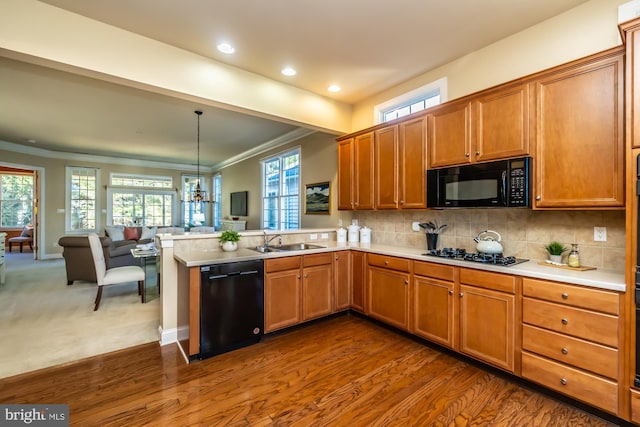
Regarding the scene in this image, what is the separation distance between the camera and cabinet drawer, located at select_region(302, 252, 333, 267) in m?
3.22

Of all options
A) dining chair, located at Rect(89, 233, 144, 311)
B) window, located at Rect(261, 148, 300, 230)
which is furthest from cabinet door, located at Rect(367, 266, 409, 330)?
dining chair, located at Rect(89, 233, 144, 311)

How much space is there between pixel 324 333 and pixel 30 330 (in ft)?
10.6

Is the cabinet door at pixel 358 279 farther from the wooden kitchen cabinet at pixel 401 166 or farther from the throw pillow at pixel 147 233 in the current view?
the throw pillow at pixel 147 233

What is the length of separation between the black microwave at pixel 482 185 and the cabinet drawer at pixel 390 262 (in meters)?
0.66

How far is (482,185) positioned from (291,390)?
2.35m

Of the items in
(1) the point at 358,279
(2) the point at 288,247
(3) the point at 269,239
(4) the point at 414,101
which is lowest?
(1) the point at 358,279

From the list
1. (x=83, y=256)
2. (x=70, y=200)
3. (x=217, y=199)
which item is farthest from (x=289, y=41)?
(x=70, y=200)

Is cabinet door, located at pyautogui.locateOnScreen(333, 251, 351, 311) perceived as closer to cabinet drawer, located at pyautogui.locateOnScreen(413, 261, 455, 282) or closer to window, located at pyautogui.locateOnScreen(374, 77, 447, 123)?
cabinet drawer, located at pyautogui.locateOnScreen(413, 261, 455, 282)

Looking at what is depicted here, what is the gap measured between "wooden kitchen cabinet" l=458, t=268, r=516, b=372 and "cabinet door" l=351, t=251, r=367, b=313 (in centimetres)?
118

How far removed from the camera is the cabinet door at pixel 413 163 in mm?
3047

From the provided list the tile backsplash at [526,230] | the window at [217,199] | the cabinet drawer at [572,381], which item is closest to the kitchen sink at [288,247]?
the tile backsplash at [526,230]

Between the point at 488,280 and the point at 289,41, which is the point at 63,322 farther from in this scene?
the point at 488,280

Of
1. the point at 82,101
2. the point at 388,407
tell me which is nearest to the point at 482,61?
the point at 388,407

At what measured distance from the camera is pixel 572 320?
6.22 ft
